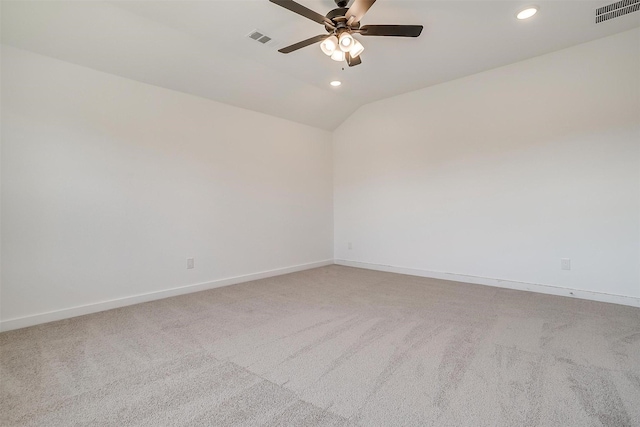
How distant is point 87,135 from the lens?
3029 mm

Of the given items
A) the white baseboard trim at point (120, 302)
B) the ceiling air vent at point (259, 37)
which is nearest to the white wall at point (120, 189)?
the white baseboard trim at point (120, 302)

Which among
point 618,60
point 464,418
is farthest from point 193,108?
point 618,60

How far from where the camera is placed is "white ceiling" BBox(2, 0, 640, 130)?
2.54 metres

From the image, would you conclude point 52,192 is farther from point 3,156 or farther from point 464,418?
point 464,418

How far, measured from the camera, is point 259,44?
123 inches

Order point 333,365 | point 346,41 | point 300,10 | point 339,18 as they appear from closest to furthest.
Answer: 1. point 333,365
2. point 300,10
3. point 339,18
4. point 346,41

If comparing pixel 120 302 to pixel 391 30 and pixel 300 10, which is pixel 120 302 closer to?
pixel 300 10

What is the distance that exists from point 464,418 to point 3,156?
4054mm

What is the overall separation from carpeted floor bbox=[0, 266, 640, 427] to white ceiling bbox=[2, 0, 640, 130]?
2.69 meters

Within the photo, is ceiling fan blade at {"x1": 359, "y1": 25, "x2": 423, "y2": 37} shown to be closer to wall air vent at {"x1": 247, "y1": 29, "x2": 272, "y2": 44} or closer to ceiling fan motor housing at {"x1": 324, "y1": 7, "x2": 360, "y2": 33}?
ceiling fan motor housing at {"x1": 324, "y1": 7, "x2": 360, "y2": 33}

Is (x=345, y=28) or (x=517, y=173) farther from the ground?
(x=345, y=28)

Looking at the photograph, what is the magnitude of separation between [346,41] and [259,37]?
43.7 inches

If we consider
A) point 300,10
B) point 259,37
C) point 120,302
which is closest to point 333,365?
point 300,10

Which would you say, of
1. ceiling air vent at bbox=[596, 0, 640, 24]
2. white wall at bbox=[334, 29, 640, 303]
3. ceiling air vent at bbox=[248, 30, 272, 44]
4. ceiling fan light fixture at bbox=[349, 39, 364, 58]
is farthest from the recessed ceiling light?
ceiling air vent at bbox=[248, 30, 272, 44]
